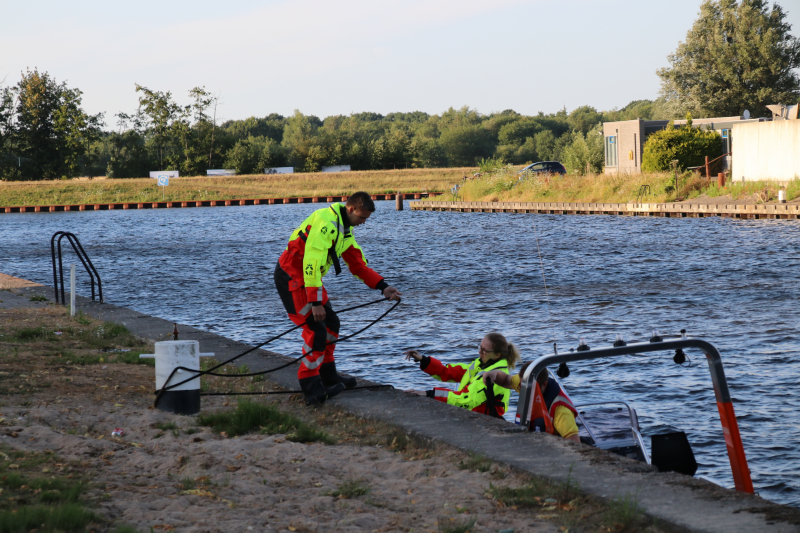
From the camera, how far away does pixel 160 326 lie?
1112 centimetres

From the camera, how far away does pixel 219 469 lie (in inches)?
196

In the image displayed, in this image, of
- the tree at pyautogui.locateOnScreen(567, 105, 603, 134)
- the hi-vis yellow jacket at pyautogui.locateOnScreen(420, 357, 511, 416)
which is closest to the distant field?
the tree at pyautogui.locateOnScreen(567, 105, 603, 134)

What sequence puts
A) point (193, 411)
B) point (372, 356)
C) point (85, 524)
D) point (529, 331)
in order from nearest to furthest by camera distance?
point (85, 524) → point (193, 411) → point (372, 356) → point (529, 331)

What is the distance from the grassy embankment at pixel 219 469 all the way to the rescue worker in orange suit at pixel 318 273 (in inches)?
13.3

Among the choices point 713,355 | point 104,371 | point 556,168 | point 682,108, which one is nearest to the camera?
point 713,355

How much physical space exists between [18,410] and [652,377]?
6612 mm

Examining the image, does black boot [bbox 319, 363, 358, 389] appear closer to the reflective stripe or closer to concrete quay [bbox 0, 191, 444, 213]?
the reflective stripe

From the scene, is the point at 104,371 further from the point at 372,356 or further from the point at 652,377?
the point at 652,377

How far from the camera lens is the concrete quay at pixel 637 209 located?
2992 centimetres

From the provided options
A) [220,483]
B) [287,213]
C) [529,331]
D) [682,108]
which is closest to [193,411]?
[220,483]

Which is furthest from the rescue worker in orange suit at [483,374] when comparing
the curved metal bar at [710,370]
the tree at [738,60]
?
the tree at [738,60]

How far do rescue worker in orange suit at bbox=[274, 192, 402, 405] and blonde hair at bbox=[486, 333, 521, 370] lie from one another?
0.83 m

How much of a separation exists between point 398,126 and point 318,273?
158980 mm

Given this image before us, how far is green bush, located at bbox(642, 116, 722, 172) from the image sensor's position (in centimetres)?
→ 3994
